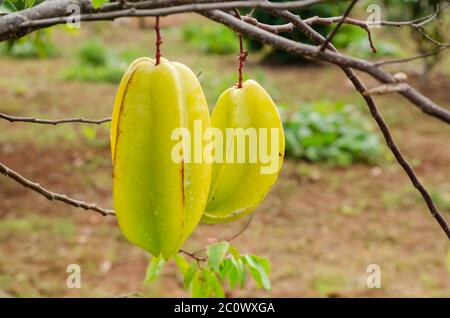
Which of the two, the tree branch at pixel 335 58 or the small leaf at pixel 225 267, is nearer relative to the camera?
the tree branch at pixel 335 58

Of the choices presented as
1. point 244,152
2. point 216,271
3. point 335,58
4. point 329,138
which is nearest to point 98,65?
point 329,138

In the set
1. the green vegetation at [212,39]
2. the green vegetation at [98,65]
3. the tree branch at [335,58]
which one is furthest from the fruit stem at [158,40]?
the green vegetation at [212,39]

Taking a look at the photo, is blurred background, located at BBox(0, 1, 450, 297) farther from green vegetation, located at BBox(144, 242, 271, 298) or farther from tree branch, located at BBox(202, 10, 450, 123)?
tree branch, located at BBox(202, 10, 450, 123)

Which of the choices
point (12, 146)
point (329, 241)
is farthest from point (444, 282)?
point (12, 146)

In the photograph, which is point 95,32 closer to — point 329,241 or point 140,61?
point 329,241

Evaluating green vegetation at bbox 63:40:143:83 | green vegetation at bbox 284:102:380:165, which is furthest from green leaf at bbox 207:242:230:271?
A: green vegetation at bbox 63:40:143:83

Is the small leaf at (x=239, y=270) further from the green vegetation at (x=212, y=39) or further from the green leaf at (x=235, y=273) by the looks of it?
the green vegetation at (x=212, y=39)
